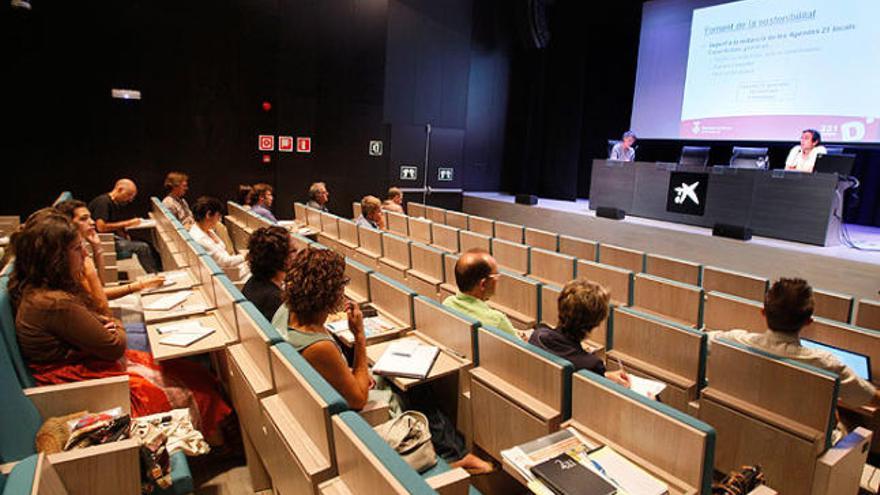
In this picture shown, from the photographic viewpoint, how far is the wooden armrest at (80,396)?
6.25 ft

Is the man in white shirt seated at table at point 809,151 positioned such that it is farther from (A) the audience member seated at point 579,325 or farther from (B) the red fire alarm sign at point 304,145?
(B) the red fire alarm sign at point 304,145

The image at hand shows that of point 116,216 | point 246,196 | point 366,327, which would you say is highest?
point 246,196

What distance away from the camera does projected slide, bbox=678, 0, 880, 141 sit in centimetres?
623

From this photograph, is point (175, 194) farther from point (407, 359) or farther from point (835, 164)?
point (835, 164)

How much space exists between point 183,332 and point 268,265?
1.81 ft

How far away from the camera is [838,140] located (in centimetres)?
656

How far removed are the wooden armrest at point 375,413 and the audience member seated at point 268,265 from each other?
3.41 ft

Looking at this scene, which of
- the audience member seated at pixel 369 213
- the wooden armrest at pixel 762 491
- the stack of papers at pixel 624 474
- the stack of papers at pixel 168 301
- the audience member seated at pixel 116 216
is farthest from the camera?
the audience member seated at pixel 369 213

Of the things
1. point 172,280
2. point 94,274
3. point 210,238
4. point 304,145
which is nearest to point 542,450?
point 94,274

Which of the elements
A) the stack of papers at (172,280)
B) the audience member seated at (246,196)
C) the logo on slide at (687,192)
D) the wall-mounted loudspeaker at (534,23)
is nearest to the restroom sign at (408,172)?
the audience member seated at (246,196)

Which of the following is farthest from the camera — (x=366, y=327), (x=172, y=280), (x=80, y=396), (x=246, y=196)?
(x=246, y=196)

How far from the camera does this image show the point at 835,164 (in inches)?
224

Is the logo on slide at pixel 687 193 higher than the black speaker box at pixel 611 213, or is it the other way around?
the logo on slide at pixel 687 193

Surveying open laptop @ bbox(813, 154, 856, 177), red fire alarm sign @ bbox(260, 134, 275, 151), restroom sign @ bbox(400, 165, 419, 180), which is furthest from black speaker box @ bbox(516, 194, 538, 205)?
red fire alarm sign @ bbox(260, 134, 275, 151)
